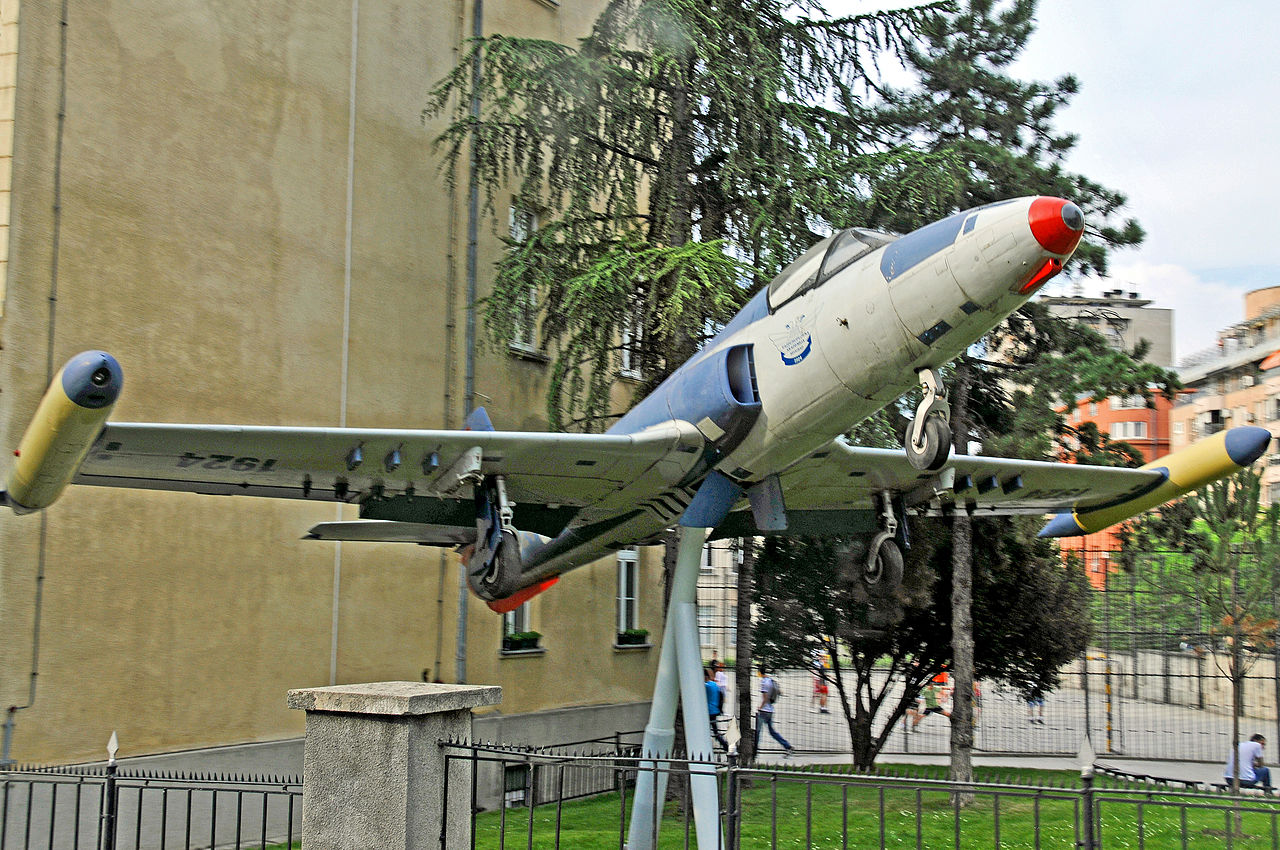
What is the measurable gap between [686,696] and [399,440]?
330 cm

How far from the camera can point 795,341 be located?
8.11m

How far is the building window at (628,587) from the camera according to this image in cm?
1964

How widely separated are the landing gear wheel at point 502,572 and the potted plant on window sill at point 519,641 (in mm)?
7872

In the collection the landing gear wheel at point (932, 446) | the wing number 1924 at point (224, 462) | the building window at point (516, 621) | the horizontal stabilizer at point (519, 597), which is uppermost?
the landing gear wheel at point (932, 446)

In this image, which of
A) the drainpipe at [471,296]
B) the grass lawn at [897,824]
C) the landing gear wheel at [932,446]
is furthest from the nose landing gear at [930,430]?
the drainpipe at [471,296]

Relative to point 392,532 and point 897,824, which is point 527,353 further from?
point 897,824

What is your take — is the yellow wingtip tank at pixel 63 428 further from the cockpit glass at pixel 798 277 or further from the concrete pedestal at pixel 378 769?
the cockpit glass at pixel 798 277

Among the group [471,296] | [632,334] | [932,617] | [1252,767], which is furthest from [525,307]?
[1252,767]

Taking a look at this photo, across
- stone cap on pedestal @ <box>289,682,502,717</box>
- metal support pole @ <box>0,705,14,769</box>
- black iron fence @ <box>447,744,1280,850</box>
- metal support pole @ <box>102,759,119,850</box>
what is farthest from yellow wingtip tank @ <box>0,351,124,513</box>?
black iron fence @ <box>447,744,1280,850</box>

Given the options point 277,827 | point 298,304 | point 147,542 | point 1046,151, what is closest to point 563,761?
point 147,542

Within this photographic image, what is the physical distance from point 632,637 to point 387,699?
13635mm

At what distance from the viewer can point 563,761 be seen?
607 centimetres

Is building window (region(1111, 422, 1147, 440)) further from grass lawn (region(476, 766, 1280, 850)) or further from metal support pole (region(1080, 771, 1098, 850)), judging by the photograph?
metal support pole (region(1080, 771, 1098, 850))

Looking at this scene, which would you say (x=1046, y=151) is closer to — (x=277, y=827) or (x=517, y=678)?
(x=517, y=678)
